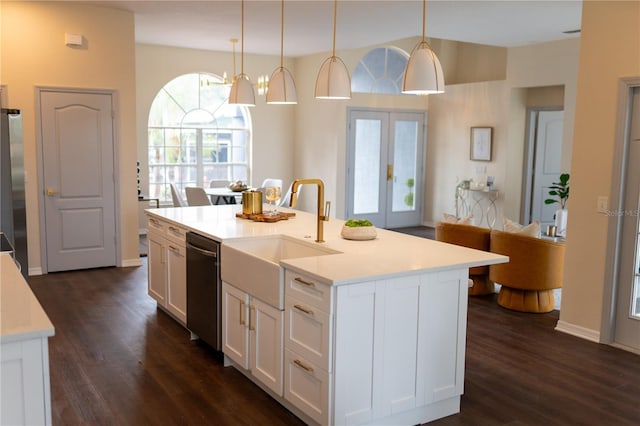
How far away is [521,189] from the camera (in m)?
8.74

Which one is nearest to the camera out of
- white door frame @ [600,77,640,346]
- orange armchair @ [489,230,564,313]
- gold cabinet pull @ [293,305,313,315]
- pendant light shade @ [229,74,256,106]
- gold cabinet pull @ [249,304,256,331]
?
gold cabinet pull @ [293,305,313,315]

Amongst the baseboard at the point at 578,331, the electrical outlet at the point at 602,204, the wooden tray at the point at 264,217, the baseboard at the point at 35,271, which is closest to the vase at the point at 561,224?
the baseboard at the point at 578,331

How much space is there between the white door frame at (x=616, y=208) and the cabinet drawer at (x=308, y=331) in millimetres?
2693

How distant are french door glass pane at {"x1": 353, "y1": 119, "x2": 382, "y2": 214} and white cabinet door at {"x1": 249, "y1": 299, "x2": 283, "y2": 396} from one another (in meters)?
6.24

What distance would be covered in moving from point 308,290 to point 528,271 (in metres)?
A: 2.89

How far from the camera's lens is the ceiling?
592 cm

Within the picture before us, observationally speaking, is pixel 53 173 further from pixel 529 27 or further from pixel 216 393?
pixel 529 27

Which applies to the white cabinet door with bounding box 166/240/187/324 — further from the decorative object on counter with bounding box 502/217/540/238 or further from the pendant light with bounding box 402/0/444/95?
the decorative object on counter with bounding box 502/217/540/238

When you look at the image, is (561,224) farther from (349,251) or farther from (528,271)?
(349,251)

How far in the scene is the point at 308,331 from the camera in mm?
2902

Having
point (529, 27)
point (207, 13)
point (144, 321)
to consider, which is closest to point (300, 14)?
point (207, 13)

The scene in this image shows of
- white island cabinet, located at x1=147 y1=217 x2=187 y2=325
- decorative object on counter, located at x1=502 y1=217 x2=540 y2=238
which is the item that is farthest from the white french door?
white island cabinet, located at x1=147 y1=217 x2=187 y2=325

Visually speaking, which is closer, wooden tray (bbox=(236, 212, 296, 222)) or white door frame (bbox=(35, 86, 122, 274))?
wooden tray (bbox=(236, 212, 296, 222))

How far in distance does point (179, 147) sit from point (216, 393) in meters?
6.44
